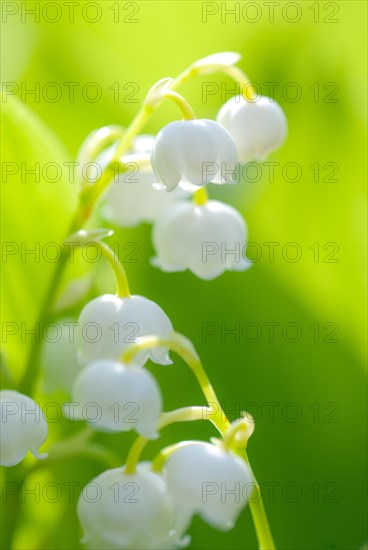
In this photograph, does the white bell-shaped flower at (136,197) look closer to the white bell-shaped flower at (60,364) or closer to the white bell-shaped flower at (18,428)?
the white bell-shaped flower at (60,364)

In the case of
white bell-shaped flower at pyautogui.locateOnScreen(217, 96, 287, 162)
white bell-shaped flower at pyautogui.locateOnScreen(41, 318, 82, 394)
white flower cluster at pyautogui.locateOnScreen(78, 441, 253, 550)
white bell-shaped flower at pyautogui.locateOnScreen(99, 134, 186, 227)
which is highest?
white bell-shaped flower at pyautogui.locateOnScreen(217, 96, 287, 162)

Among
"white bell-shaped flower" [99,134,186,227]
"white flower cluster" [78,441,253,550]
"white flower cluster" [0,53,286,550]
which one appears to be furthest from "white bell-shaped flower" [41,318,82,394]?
"white flower cluster" [78,441,253,550]

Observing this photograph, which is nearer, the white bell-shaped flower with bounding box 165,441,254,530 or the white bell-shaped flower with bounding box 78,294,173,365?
the white bell-shaped flower with bounding box 165,441,254,530

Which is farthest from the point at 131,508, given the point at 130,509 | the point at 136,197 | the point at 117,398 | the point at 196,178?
the point at 136,197

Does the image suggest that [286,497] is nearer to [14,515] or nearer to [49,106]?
A: [14,515]

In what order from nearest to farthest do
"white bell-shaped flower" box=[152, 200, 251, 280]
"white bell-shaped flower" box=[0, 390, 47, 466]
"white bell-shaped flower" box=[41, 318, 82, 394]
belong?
"white bell-shaped flower" box=[0, 390, 47, 466], "white bell-shaped flower" box=[152, 200, 251, 280], "white bell-shaped flower" box=[41, 318, 82, 394]

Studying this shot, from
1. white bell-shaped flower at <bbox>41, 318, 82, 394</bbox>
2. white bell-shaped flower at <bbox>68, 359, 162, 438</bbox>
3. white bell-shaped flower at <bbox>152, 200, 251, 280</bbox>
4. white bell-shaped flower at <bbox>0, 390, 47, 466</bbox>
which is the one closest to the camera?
white bell-shaped flower at <bbox>68, 359, 162, 438</bbox>

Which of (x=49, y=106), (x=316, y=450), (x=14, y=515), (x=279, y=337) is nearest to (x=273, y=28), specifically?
(x=49, y=106)

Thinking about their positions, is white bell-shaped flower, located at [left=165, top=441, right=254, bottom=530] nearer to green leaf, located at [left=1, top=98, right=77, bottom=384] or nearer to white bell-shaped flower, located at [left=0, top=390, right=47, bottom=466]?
white bell-shaped flower, located at [left=0, top=390, right=47, bottom=466]
